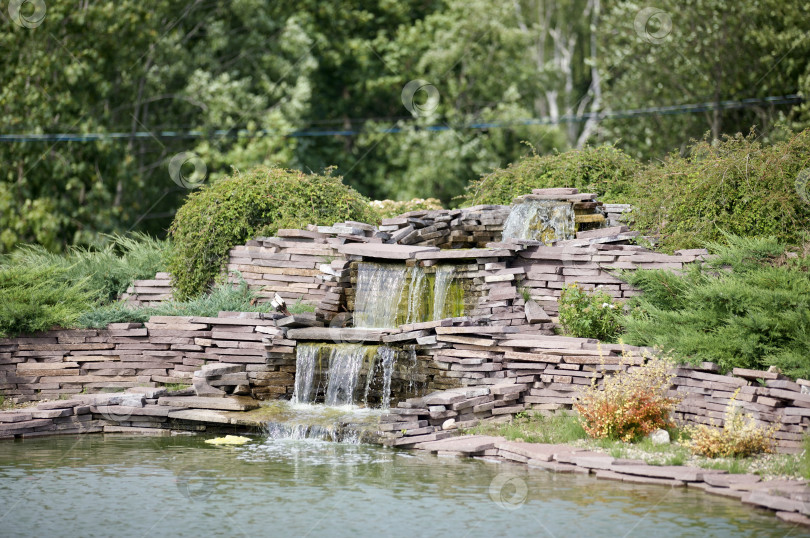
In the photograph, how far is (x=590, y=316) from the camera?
44.0 feet

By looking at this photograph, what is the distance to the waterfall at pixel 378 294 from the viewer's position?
49.7 ft

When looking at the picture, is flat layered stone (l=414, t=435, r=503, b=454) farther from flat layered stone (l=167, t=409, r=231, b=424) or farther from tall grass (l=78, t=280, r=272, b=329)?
tall grass (l=78, t=280, r=272, b=329)

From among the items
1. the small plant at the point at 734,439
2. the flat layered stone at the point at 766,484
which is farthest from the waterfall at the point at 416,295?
the flat layered stone at the point at 766,484

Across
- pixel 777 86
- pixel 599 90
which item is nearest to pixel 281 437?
pixel 777 86

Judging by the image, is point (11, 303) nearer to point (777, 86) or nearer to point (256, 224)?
point (256, 224)

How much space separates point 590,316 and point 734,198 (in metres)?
2.87

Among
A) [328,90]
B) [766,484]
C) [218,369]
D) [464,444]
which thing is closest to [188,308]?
[218,369]

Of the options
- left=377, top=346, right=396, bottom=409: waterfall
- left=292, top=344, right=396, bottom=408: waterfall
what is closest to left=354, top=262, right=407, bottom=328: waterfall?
left=292, top=344, right=396, bottom=408: waterfall

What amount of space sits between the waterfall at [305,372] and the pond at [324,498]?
83.8 inches

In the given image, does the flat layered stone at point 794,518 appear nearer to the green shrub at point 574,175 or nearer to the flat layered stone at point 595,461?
the flat layered stone at point 595,461

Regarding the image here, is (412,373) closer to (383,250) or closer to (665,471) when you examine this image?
(383,250)

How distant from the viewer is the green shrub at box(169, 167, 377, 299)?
54.5 feet

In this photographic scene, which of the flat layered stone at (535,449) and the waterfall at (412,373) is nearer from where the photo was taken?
the flat layered stone at (535,449)

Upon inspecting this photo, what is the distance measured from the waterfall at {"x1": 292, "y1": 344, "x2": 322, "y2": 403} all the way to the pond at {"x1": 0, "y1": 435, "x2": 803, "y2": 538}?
83.8 inches
